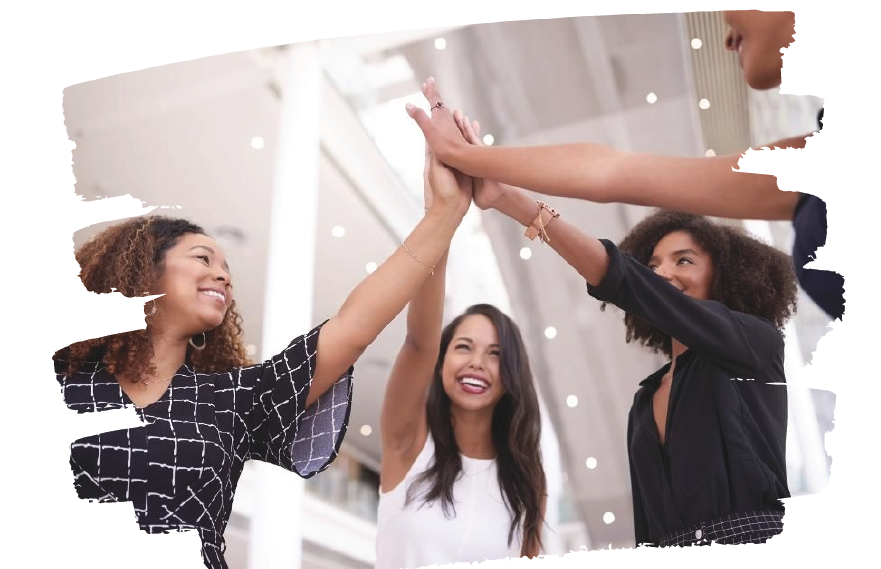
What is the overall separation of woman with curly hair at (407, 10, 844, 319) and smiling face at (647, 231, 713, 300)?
0.85 ft

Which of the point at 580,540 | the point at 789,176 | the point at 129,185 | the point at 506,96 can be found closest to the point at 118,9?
the point at 129,185

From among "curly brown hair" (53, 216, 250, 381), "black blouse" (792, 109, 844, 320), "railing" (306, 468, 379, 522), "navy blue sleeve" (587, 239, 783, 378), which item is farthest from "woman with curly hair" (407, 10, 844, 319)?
"railing" (306, 468, 379, 522)

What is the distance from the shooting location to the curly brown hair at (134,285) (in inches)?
37.1

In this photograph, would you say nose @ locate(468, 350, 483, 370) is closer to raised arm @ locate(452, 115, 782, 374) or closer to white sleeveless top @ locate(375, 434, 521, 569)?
white sleeveless top @ locate(375, 434, 521, 569)

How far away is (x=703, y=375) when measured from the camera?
3.39 ft

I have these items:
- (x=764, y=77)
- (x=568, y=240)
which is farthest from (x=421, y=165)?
(x=764, y=77)

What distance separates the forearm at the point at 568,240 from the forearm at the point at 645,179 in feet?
0.27

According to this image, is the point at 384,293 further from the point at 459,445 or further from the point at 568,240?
the point at 459,445

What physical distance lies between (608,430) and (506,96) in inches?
19.4

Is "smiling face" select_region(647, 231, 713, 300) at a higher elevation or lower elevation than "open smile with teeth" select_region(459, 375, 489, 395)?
higher

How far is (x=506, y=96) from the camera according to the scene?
128cm

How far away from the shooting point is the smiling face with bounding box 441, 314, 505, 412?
4.12 ft

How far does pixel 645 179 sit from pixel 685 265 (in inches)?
11.6

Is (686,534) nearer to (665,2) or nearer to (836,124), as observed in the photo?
(836,124)
